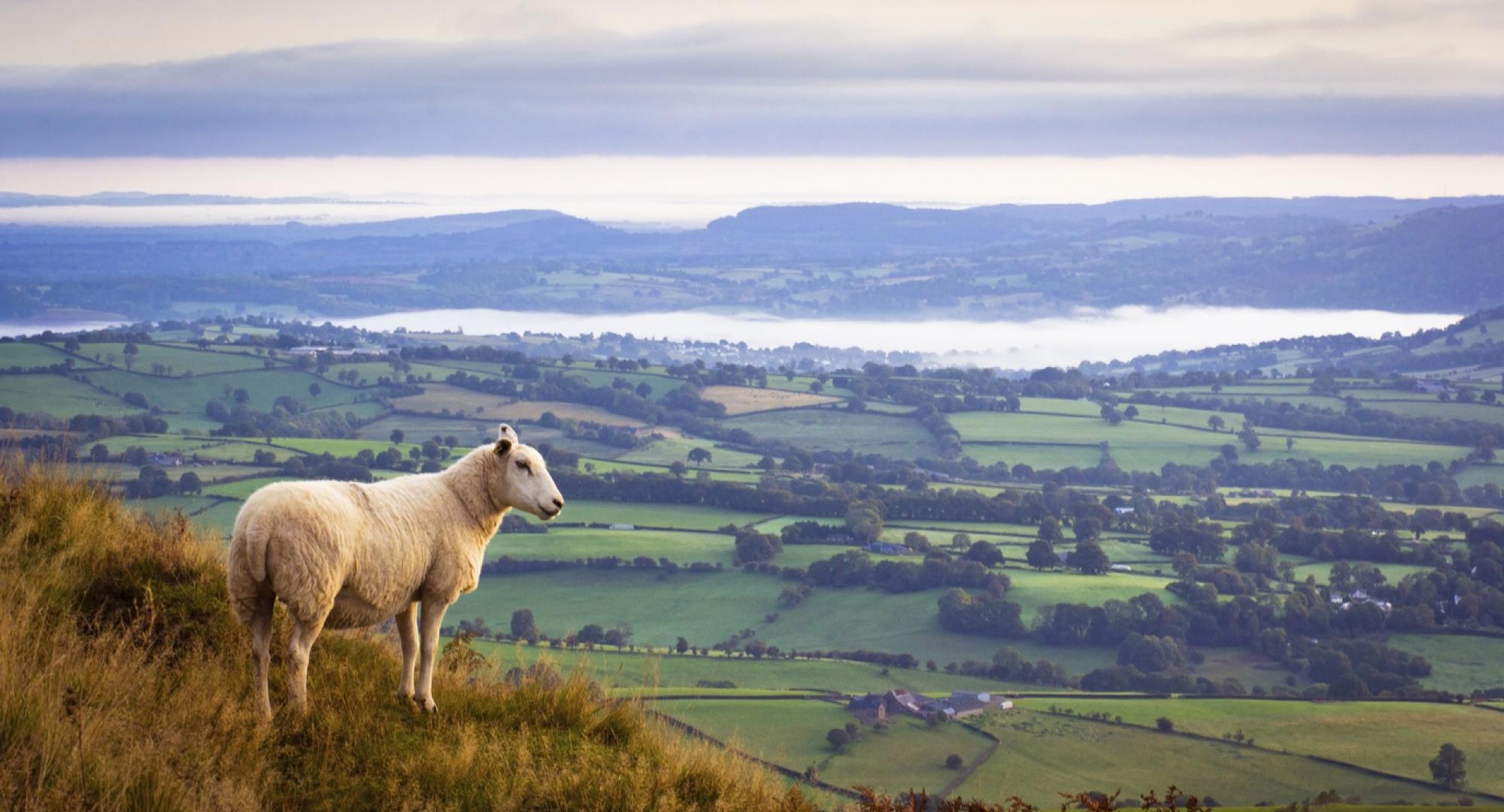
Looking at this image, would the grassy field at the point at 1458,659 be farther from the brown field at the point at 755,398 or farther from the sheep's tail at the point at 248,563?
the brown field at the point at 755,398

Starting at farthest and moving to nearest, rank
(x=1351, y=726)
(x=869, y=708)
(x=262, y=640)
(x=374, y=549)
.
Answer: (x=1351, y=726) → (x=869, y=708) → (x=374, y=549) → (x=262, y=640)

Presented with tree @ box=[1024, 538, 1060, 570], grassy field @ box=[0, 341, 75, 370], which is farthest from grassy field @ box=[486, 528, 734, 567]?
grassy field @ box=[0, 341, 75, 370]

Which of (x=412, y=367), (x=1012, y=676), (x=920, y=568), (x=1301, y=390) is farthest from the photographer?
(x=1301, y=390)

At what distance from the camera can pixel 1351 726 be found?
47.2m

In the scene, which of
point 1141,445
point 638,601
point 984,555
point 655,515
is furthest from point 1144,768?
point 1141,445

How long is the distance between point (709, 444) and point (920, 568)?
139 ft

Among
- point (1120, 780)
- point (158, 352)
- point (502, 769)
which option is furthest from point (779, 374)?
point (502, 769)

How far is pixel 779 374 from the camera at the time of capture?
149875mm

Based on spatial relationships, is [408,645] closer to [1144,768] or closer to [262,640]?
[262,640]

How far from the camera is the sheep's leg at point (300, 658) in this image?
324 inches

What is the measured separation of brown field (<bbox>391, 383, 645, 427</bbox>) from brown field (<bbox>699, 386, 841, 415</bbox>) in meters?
11.7

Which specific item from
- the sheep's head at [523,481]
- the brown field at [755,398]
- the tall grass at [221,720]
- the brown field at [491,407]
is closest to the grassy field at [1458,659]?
the tall grass at [221,720]

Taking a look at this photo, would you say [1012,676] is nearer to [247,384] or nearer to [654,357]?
[247,384]

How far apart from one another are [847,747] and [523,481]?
29811 millimetres
